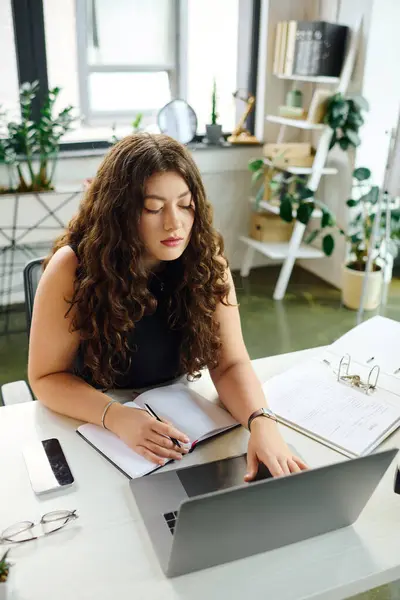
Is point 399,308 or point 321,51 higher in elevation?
point 321,51

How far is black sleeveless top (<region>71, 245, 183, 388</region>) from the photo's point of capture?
137cm

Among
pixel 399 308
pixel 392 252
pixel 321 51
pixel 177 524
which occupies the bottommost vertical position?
pixel 399 308

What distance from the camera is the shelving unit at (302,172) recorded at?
3.44 metres

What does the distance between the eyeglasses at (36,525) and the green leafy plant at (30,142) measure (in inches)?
98.8

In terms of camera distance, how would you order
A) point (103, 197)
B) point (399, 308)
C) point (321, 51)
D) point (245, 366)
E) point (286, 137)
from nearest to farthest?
point (103, 197)
point (245, 366)
point (321, 51)
point (399, 308)
point (286, 137)

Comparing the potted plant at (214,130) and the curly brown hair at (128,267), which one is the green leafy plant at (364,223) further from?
the curly brown hair at (128,267)

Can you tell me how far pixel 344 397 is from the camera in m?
1.31

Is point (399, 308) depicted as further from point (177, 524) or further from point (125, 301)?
point (177, 524)

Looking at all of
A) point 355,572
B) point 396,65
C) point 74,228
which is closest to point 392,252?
point 396,65

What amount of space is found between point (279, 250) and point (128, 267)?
2684 millimetres

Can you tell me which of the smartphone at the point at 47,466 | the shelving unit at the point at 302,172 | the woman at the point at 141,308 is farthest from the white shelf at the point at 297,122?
the smartphone at the point at 47,466

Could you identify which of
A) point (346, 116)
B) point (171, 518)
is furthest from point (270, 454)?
point (346, 116)

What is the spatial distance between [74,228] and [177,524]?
817 mm

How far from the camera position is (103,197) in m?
1.24
